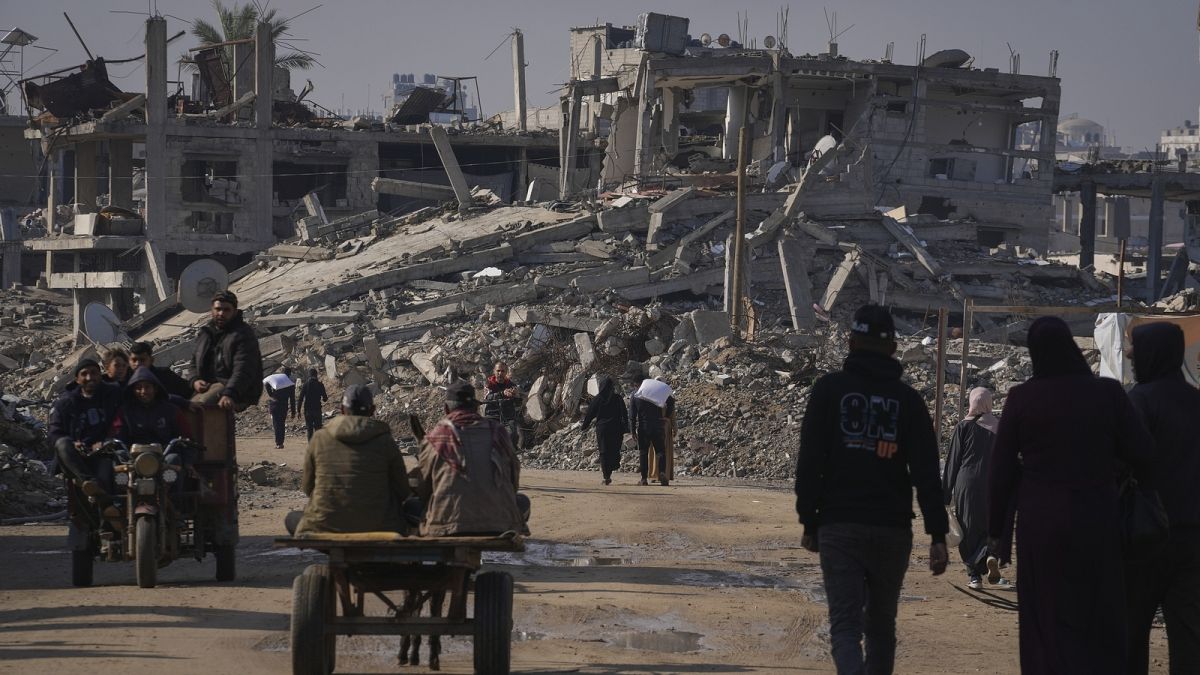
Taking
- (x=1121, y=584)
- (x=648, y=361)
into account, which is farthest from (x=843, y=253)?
(x=1121, y=584)

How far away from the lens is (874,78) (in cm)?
4481

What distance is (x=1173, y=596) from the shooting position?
6.29 meters

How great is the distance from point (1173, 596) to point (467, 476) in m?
3.25

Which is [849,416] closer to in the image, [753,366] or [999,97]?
[753,366]

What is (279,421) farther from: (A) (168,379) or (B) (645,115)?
(B) (645,115)

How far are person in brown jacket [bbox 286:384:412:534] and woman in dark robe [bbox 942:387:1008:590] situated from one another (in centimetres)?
478

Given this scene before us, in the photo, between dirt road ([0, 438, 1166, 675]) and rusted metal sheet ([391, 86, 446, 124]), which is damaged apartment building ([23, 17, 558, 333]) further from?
dirt road ([0, 438, 1166, 675])

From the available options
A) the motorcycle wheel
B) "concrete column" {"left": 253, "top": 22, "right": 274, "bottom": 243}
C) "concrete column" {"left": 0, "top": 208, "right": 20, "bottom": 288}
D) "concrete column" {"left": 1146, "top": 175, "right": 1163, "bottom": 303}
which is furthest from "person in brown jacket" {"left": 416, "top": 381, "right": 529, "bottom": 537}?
"concrete column" {"left": 0, "top": 208, "right": 20, "bottom": 288}

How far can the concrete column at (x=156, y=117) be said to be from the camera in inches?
1750

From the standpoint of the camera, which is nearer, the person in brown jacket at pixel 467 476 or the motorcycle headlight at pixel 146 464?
the person in brown jacket at pixel 467 476

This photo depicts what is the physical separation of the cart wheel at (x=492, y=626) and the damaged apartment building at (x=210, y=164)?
35.2m

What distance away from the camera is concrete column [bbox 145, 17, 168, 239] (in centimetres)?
4444

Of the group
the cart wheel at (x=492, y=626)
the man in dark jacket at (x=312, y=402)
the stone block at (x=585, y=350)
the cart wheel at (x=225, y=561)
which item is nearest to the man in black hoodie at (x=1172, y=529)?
the cart wheel at (x=492, y=626)

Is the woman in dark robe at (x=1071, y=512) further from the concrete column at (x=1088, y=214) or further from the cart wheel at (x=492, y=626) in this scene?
the concrete column at (x=1088, y=214)
